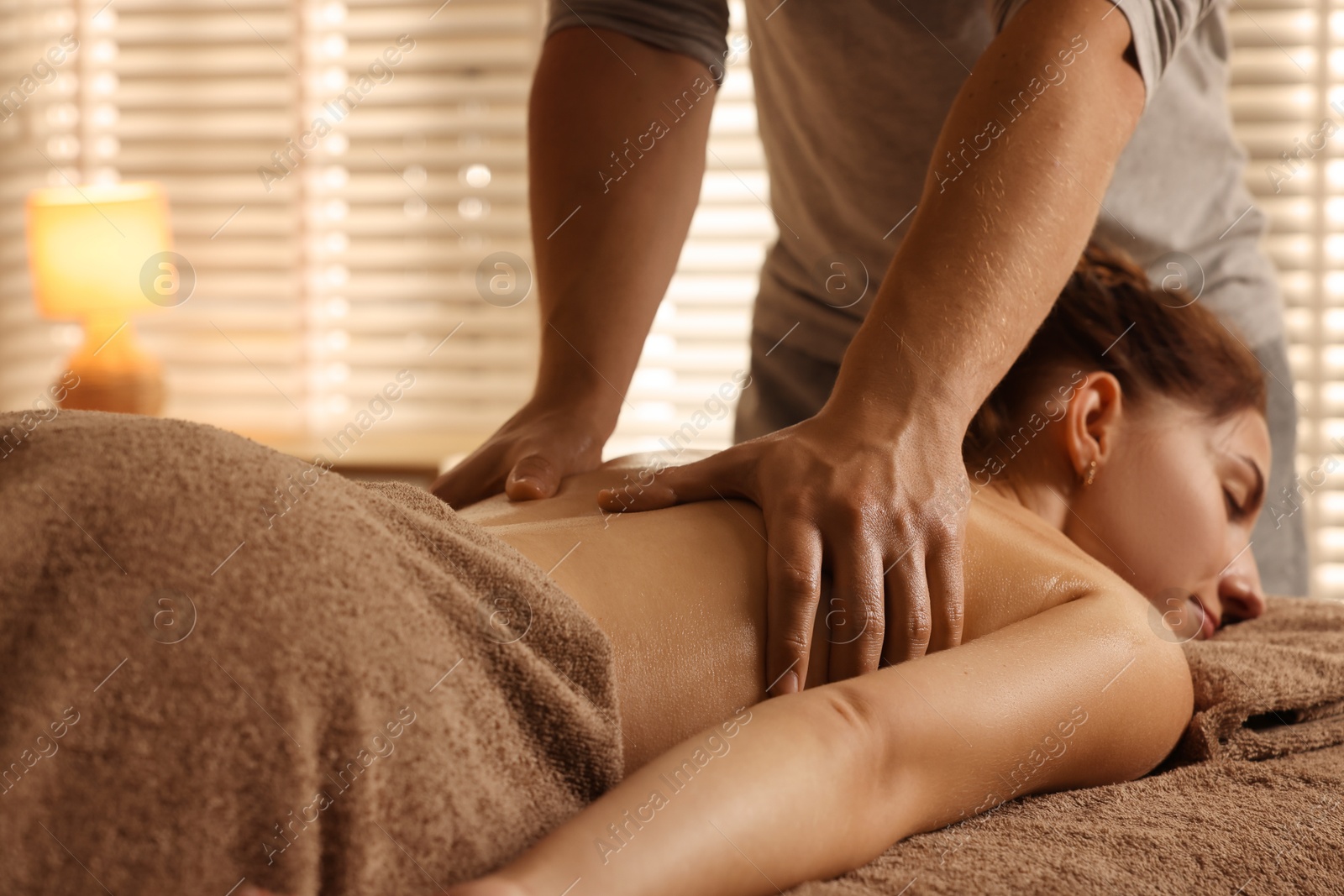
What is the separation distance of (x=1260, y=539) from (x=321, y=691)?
4.50 ft

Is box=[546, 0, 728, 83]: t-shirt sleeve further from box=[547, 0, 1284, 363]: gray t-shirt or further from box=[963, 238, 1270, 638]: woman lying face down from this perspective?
box=[963, 238, 1270, 638]: woman lying face down

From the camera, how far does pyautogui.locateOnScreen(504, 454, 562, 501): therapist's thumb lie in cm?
104

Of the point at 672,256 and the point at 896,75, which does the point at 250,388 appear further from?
the point at 896,75

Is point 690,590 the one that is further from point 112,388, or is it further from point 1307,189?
point 1307,189

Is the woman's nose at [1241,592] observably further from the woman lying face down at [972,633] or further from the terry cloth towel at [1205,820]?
the terry cloth towel at [1205,820]

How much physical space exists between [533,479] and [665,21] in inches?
27.2

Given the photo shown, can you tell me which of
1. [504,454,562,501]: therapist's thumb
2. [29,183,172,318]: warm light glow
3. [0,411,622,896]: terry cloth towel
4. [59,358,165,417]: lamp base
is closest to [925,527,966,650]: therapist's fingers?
[0,411,622,896]: terry cloth towel

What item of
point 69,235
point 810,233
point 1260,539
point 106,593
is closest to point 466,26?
point 69,235

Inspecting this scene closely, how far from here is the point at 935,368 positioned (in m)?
0.85

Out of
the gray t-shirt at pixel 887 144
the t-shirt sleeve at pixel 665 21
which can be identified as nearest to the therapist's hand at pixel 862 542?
the gray t-shirt at pixel 887 144

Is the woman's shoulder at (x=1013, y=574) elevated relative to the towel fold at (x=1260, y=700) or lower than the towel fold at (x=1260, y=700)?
elevated

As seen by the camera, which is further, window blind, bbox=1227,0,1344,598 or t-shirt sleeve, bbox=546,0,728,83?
window blind, bbox=1227,0,1344,598

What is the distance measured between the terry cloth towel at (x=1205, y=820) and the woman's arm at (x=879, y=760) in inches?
1.0

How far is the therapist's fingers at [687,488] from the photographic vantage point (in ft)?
2.94
